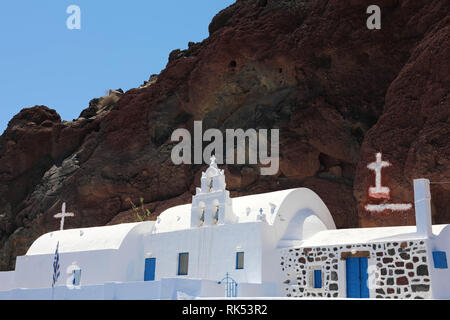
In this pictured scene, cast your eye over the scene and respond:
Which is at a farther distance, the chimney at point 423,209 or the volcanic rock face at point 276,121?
the volcanic rock face at point 276,121

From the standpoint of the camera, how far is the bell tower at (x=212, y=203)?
22531 mm

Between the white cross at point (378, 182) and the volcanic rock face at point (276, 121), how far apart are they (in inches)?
12.5

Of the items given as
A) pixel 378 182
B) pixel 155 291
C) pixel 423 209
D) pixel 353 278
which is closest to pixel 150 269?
pixel 155 291

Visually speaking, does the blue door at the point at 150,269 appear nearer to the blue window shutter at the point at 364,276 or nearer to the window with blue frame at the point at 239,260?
the window with blue frame at the point at 239,260

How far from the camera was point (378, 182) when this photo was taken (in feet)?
80.9

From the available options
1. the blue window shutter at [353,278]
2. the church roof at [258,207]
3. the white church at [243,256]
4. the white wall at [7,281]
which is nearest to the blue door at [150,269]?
the white church at [243,256]

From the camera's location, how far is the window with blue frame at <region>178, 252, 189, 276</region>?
75.9ft

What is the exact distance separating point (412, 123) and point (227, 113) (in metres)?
16.0

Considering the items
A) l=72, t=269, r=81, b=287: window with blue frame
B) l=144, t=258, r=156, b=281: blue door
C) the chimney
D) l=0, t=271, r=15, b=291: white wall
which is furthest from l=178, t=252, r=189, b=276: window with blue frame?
l=0, t=271, r=15, b=291: white wall

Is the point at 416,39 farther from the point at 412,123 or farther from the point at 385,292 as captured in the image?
the point at 385,292

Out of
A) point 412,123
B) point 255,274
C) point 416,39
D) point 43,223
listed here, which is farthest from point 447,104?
point 43,223

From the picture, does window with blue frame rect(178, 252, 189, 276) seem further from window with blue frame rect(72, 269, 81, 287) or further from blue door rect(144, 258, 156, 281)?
window with blue frame rect(72, 269, 81, 287)

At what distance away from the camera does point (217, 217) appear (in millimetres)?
22953

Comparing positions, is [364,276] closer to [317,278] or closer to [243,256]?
[317,278]
